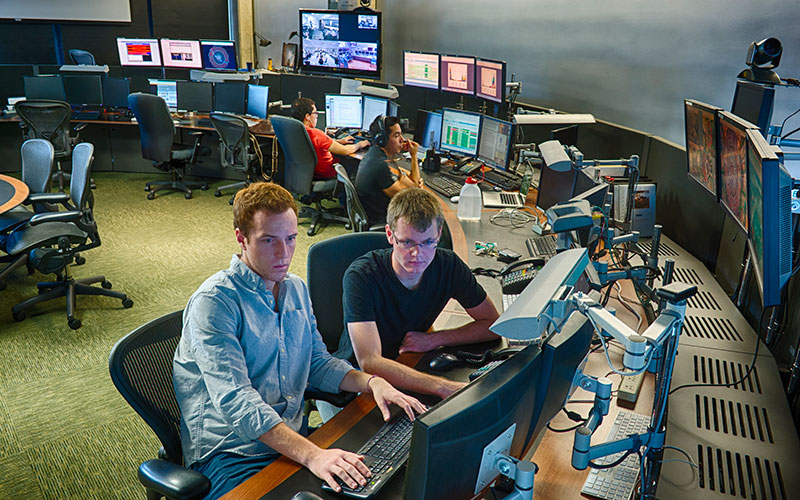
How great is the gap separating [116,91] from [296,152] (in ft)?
9.43

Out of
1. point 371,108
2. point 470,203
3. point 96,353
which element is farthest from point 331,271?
point 371,108

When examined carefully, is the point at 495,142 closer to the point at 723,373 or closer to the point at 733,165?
the point at 733,165

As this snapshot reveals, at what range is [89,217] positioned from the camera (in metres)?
3.62

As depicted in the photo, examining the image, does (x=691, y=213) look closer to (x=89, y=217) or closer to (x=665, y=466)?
(x=665, y=466)

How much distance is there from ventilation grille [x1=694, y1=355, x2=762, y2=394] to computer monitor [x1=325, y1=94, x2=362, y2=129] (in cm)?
434

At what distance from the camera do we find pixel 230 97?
654 cm

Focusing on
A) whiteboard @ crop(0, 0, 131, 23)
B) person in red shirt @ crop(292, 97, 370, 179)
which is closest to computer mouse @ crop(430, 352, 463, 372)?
person in red shirt @ crop(292, 97, 370, 179)

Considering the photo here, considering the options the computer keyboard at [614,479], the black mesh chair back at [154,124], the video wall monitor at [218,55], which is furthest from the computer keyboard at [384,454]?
the video wall monitor at [218,55]

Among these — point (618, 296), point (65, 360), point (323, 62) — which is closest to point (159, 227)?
point (65, 360)

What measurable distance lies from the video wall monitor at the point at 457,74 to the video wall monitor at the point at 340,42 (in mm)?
1416

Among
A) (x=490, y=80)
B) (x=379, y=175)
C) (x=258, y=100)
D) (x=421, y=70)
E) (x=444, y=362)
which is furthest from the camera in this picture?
(x=258, y=100)

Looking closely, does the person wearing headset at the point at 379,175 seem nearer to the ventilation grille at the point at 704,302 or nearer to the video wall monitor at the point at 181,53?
the ventilation grille at the point at 704,302

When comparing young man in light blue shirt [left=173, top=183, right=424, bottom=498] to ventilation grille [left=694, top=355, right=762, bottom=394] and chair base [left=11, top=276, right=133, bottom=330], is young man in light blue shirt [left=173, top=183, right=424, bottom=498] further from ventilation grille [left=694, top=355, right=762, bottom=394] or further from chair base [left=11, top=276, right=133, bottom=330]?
chair base [left=11, top=276, right=133, bottom=330]

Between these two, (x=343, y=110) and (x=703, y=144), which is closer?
(x=703, y=144)
